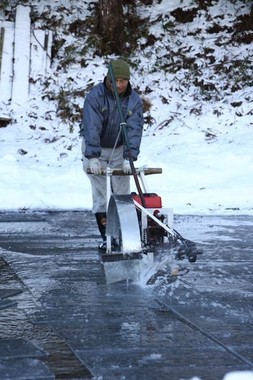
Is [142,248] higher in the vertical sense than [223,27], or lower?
lower

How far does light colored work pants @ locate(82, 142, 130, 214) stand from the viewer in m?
6.95

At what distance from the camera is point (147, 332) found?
436 centimetres

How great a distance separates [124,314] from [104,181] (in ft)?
A: 8.07

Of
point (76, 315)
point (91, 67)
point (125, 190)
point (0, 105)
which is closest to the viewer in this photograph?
point (76, 315)

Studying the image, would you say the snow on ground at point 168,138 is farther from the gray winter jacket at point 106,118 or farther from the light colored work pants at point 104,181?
the gray winter jacket at point 106,118

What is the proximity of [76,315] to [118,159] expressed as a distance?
2610mm

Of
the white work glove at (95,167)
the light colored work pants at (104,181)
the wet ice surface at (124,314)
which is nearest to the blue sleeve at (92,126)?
the white work glove at (95,167)

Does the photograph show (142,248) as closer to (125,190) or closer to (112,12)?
(125,190)

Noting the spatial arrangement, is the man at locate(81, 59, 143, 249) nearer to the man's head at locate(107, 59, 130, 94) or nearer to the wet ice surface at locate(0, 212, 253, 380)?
the man's head at locate(107, 59, 130, 94)

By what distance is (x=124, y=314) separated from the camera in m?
4.81

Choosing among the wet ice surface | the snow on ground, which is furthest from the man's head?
the snow on ground

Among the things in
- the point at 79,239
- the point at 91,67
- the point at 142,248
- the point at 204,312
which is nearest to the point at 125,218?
the point at 142,248

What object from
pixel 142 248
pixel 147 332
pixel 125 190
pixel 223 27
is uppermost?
pixel 223 27

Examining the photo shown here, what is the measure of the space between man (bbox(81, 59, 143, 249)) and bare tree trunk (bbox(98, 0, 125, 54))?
11.6 meters
